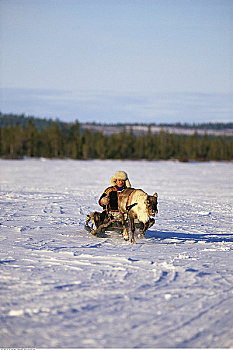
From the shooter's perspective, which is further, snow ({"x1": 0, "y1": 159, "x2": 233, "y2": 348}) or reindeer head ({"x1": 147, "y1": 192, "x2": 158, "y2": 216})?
reindeer head ({"x1": 147, "y1": 192, "x2": 158, "y2": 216})

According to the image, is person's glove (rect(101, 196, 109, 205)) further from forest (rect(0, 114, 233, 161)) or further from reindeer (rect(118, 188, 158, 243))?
forest (rect(0, 114, 233, 161))

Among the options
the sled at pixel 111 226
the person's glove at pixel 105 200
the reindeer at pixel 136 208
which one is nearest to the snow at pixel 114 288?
the sled at pixel 111 226

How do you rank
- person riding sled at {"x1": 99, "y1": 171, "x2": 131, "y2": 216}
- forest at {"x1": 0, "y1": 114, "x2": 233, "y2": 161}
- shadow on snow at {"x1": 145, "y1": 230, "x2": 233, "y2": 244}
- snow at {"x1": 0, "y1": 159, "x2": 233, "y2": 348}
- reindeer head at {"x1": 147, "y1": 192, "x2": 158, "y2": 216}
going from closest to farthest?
snow at {"x1": 0, "y1": 159, "x2": 233, "y2": 348}, reindeer head at {"x1": 147, "y1": 192, "x2": 158, "y2": 216}, person riding sled at {"x1": 99, "y1": 171, "x2": 131, "y2": 216}, shadow on snow at {"x1": 145, "y1": 230, "x2": 233, "y2": 244}, forest at {"x1": 0, "y1": 114, "x2": 233, "y2": 161}

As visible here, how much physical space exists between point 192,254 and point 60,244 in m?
2.47

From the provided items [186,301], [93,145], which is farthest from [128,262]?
[93,145]

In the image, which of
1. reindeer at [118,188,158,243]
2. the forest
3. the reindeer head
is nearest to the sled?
reindeer at [118,188,158,243]

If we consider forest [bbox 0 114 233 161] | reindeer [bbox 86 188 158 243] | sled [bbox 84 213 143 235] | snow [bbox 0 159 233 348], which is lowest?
snow [bbox 0 159 233 348]

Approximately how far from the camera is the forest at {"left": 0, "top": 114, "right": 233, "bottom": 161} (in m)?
88.0

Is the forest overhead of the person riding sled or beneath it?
overhead

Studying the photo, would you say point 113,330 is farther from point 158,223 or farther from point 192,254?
point 158,223

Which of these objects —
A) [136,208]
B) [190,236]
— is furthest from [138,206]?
[190,236]

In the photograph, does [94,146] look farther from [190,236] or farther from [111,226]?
[111,226]

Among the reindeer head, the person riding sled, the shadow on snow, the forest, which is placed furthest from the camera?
the forest

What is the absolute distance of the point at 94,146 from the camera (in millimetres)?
97625
